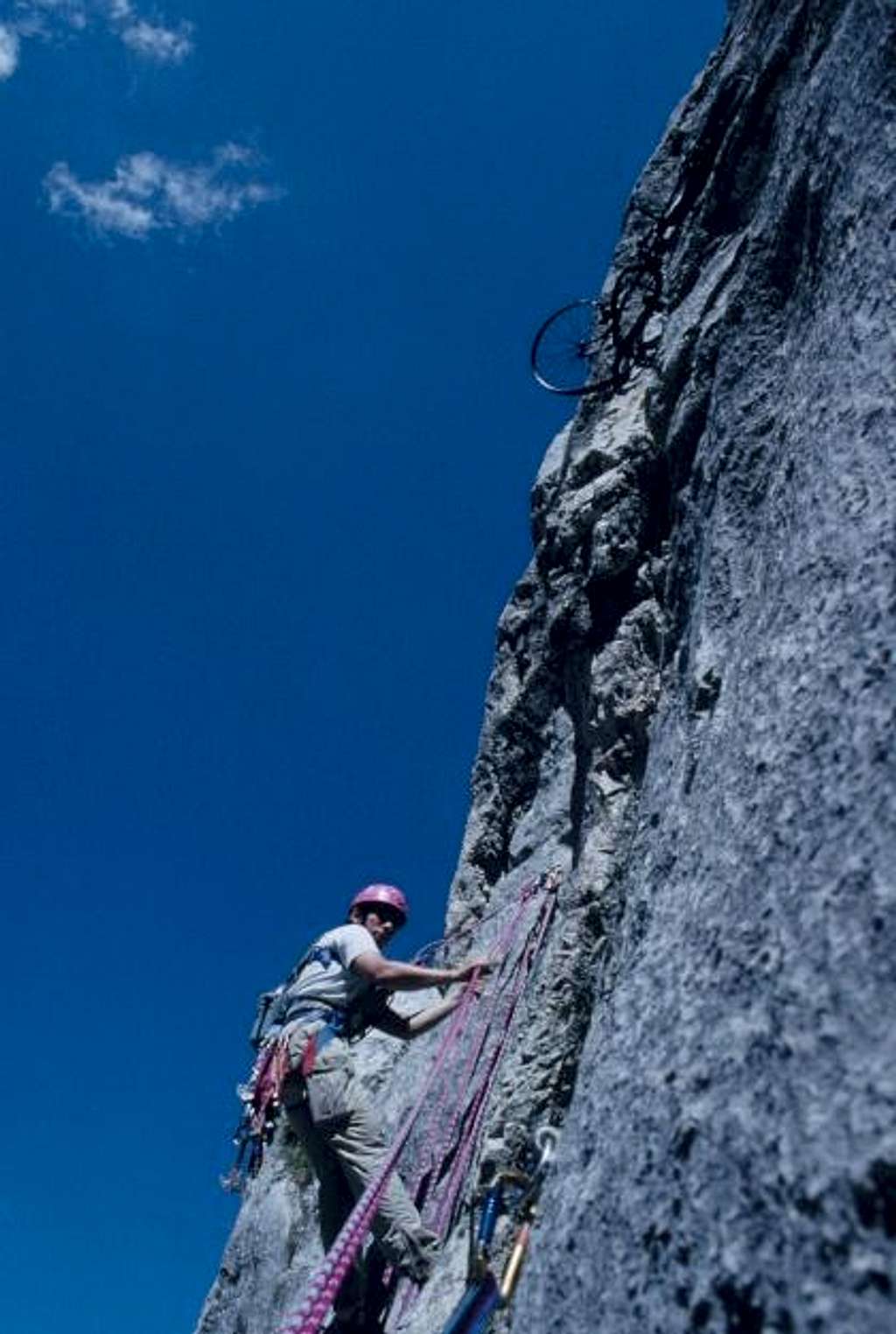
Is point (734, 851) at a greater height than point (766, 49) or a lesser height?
lesser

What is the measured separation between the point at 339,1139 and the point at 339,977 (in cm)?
94

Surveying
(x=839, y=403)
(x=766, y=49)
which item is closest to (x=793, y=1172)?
(x=839, y=403)

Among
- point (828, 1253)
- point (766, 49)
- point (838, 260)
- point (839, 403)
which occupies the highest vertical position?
point (766, 49)

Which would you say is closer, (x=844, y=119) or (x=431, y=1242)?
(x=844, y=119)

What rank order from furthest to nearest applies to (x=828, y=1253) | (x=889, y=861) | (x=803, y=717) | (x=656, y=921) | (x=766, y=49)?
(x=766, y=49), (x=656, y=921), (x=803, y=717), (x=889, y=861), (x=828, y=1253)

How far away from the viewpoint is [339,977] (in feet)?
20.5

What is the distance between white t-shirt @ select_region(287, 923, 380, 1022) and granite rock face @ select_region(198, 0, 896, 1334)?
109 cm

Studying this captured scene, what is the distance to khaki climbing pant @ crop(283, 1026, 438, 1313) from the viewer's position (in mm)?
5574

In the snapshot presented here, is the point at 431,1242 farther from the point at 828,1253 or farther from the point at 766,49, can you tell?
the point at 766,49

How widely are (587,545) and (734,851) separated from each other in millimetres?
5814

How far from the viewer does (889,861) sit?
7.95 ft

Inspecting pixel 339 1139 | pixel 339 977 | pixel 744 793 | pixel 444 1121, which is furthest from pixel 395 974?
pixel 744 793

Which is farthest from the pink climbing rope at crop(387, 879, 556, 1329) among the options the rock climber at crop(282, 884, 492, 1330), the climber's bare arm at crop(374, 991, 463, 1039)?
the climber's bare arm at crop(374, 991, 463, 1039)

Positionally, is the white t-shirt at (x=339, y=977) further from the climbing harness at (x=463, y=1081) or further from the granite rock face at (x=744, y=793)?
the granite rock face at (x=744, y=793)
